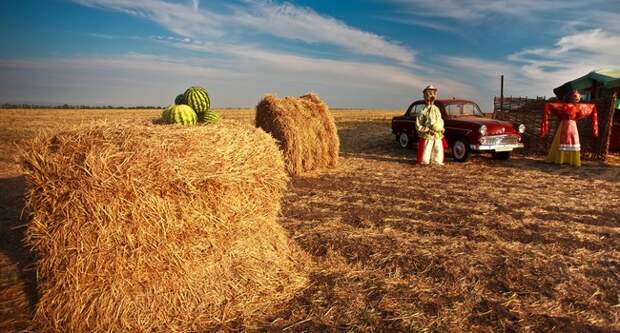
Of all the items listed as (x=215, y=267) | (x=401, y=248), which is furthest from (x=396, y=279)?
(x=215, y=267)

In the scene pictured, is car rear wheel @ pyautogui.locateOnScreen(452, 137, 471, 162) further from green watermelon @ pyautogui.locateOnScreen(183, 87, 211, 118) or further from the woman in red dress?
green watermelon @ pyautogui.locateOnScreen(183, 87, 211, 118)

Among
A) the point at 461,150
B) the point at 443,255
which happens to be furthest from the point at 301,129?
the point at 443,255

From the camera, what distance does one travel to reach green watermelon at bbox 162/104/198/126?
13.0ft

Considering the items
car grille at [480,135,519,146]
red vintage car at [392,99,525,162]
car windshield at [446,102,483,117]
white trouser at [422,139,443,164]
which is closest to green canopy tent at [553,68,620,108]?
red vintage car at [392,99,525,162]

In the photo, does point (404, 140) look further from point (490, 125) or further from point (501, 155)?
point (490, 125)

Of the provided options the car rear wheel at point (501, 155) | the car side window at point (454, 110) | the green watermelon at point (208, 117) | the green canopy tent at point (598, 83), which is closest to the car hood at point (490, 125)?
the car side window at point (454, 110)

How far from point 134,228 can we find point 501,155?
10.8m

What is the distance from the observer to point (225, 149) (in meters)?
3.26

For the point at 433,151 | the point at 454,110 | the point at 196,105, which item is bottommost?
the point at 433,151

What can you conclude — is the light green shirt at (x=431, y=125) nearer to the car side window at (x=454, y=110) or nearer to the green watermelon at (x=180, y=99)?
the car side window at (x=454, y=110)

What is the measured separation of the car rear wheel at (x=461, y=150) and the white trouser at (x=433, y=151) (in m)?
0.77

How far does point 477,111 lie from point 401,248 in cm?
892

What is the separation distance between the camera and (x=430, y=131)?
34.0ft

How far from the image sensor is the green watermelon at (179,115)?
3951 millimetres
